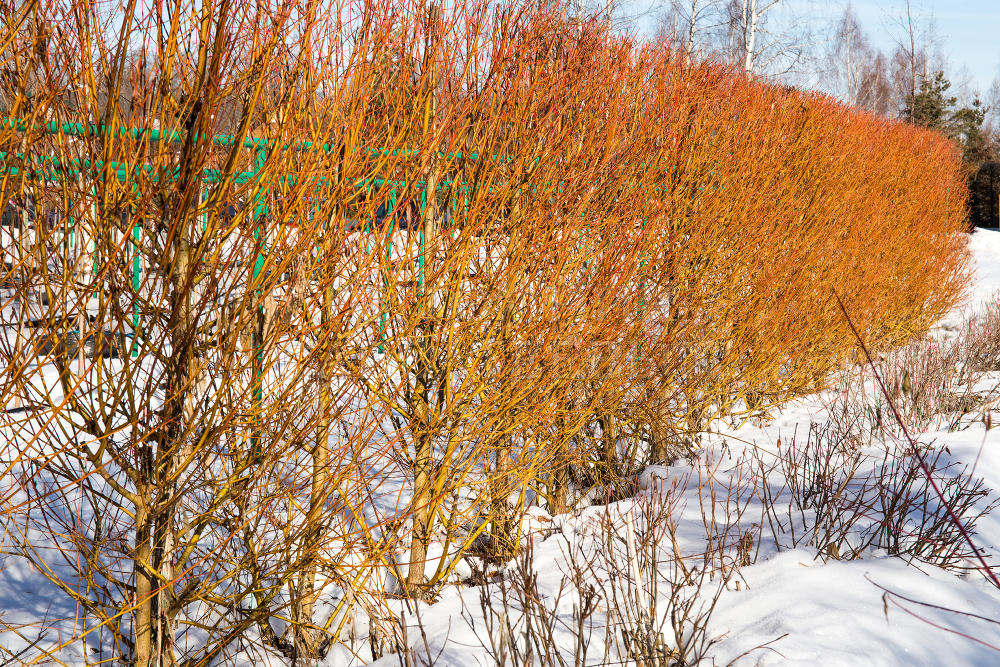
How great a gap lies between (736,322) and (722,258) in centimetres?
46

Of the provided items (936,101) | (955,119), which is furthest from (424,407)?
(955,119)

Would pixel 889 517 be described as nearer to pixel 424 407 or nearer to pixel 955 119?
pixel 424 407

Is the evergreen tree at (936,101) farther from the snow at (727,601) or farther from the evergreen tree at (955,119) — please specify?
the snow at (727,601)

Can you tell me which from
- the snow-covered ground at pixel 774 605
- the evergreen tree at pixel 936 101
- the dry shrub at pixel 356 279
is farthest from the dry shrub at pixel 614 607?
the evergreen tree at pixel 936 101

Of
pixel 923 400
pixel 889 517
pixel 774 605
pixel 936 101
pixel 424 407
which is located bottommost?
pixel 774 605

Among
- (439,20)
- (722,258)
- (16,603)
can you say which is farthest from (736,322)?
(16,603)

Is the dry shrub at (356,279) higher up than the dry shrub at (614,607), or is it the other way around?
the dry shrub at (356,279)

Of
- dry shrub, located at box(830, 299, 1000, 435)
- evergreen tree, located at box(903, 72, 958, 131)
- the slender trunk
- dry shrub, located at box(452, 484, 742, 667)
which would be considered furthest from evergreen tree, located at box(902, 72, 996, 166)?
dry shrub, located at box(452, 484, 742, 667)

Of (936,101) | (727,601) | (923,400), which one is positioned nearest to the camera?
(727,601)

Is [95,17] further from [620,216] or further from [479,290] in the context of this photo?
[620,216]

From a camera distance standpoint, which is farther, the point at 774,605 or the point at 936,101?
the point at 936,101

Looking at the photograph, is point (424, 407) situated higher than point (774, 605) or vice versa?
point (424, 407)

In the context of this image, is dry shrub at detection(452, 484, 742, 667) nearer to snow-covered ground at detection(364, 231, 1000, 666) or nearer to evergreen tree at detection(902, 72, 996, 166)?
snow-covered ground at detection(364, 231, 1000, 666)

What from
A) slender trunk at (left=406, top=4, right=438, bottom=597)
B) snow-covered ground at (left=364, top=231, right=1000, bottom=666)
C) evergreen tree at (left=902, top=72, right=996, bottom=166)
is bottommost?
snow-covered ground at (left=364, top=231, right=1000, bottom=666)
